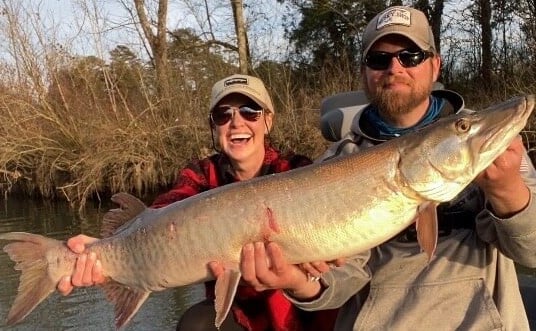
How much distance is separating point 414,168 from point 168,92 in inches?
461

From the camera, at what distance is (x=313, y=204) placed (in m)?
2.15

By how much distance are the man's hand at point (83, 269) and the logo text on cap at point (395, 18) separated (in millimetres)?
1526

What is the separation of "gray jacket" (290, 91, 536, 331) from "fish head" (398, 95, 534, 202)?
0.19 metres

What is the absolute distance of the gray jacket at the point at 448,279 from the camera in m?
2.14

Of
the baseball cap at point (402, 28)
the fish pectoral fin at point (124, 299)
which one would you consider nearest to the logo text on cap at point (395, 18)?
the baseball cap at point (402, 28)

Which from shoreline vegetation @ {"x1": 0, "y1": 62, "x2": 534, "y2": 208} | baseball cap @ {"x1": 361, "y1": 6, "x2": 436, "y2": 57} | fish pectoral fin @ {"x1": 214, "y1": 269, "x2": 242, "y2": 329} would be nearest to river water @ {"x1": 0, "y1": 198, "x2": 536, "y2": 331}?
fish pectoral fin @ {"x1": 214, "y1": 269, "x2": 242, "y2": 329}

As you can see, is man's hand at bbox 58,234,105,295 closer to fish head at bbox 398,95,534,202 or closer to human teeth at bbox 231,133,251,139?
human teeth at bbox 231,133,251,139

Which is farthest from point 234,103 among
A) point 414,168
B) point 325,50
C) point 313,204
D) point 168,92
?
point 325,50

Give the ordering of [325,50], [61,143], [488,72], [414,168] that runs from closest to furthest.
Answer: [414,168]
[61,143]
[488,72]
[325,50]

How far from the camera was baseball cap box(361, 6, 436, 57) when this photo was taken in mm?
2445

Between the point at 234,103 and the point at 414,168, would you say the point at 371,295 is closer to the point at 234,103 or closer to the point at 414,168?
the point at 414,168

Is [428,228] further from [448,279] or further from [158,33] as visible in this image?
[158,33]

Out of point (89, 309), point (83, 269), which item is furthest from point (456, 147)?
point (89, 309)

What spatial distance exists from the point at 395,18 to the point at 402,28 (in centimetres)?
6
